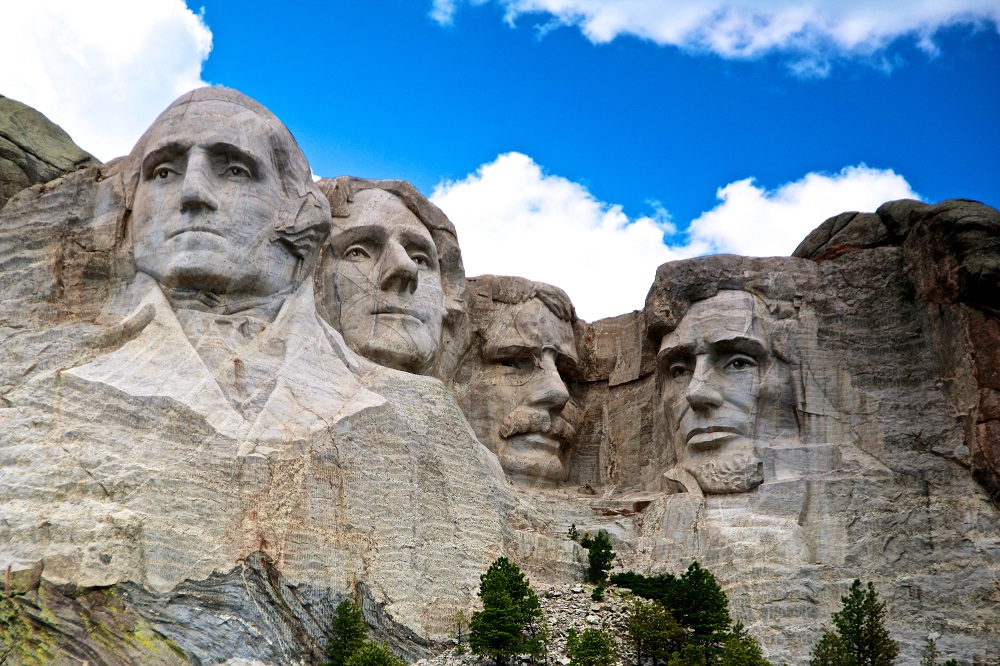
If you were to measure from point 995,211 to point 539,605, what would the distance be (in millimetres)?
7590

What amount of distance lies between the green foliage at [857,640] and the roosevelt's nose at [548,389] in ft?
16.4

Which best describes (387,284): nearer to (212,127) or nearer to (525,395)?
(525,395)

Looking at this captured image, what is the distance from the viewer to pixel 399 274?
2225 cm

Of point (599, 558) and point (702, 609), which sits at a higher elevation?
point (599, 558)

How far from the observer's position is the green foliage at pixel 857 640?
1909 centimetres

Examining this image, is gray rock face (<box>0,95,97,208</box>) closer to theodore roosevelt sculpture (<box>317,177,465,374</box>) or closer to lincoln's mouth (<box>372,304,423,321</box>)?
theodore roosevelt sculpture (<box>317,177,465,374</box>)

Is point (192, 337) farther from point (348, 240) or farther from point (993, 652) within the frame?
point (993, 652)

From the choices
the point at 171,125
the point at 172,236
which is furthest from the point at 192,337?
the point at 171,125

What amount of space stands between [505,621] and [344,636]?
1669 mm

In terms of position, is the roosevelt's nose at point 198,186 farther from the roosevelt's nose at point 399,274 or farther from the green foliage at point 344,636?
the green foliage at point 344,636

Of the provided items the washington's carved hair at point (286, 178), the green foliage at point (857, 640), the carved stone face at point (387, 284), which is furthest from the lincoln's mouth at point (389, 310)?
the green foliage at point (857, 640)

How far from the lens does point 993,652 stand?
66.4ft

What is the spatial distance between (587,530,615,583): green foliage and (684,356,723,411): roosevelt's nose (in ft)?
6.87

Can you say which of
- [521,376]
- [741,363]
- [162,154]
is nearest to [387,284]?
[521,376]
